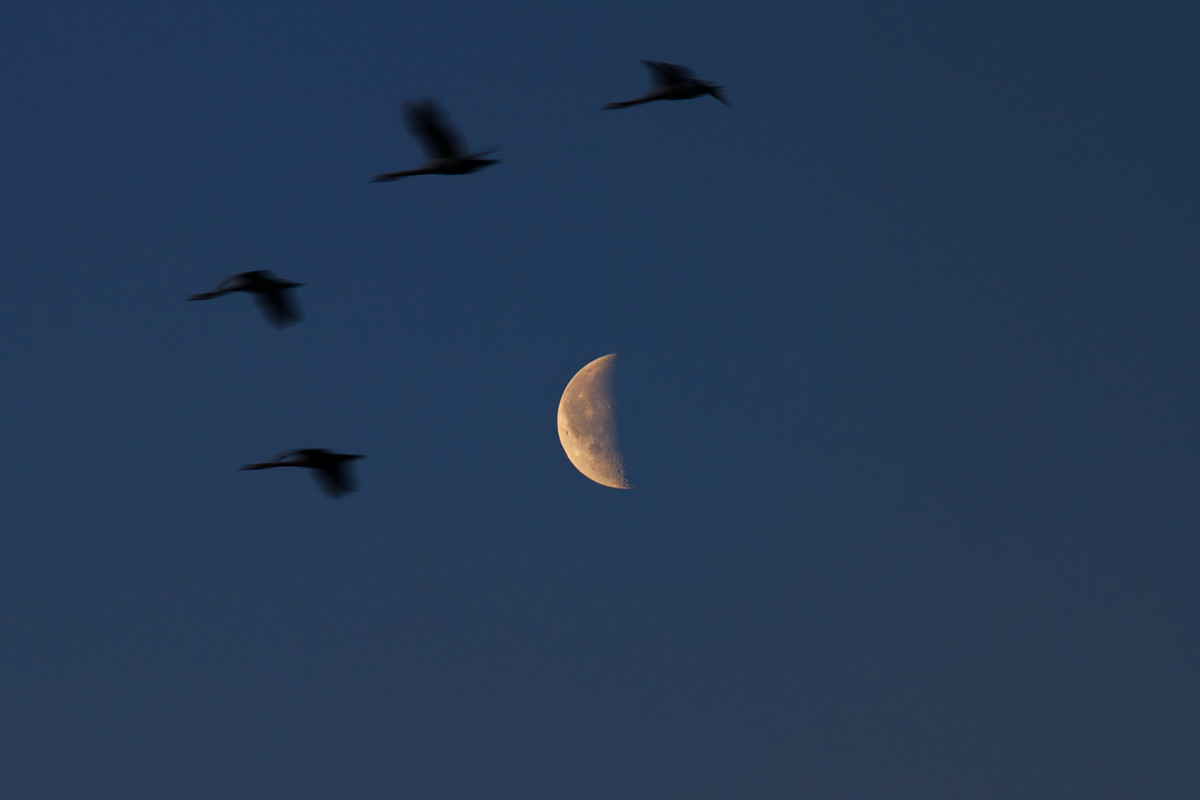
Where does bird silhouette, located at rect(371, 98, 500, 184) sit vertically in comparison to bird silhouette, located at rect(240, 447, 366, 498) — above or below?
above

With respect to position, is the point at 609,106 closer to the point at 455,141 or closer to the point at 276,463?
the point at 455,141

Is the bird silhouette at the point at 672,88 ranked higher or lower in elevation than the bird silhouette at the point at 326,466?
higher

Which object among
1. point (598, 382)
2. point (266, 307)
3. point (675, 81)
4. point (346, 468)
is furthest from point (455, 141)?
point (598, 382)

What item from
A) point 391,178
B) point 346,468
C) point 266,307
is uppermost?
point 391,178

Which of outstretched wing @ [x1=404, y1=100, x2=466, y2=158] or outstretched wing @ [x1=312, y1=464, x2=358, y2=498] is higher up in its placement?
outstretched wing @ [x1=404, y1=100, x2=466, y2=158]

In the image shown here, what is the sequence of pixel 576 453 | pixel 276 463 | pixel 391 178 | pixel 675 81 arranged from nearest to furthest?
pixel 675 81
pixel 391 178
pixel 276 463
pixel 576 453

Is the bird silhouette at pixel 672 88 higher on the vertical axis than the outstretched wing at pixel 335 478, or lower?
higher

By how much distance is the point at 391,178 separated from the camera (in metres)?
29.1

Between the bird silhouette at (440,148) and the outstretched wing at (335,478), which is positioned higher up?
the bird silhouette at (440,148)

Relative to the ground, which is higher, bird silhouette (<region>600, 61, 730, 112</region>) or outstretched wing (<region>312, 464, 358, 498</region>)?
bird silhouette (<region>600, 61, 730, 112</region>)

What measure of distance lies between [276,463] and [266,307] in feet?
11.0

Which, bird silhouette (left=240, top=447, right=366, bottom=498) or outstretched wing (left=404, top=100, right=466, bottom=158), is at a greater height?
outstretched wing (left=404, top=100, right=466, bottom=158)

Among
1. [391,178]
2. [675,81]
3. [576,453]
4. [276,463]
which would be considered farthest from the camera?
[576,453]

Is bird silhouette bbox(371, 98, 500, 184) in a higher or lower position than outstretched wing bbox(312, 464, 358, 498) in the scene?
higher
